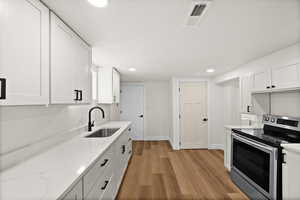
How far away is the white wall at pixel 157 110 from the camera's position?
578cm

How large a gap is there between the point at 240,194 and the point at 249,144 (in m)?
0.80

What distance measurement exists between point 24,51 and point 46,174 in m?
0.84

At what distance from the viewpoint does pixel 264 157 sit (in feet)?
6.47

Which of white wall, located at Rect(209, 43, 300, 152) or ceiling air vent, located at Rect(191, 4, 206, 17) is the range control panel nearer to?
white wall, located at Rect(209, 43, 300, 152)

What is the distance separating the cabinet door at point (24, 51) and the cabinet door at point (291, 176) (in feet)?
7.98

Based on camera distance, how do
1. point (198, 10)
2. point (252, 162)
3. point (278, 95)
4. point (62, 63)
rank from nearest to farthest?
point (198, 10)
point (62, 63)
point (252, 162)
point (278, 95)

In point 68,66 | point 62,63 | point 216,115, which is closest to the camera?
point 62,63

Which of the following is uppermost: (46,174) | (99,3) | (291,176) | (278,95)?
(99,3)

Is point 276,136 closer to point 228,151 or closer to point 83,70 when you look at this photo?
point 228,151

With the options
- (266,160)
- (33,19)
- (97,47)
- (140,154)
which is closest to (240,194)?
(266,160)

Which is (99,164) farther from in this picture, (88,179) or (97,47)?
(97,47)

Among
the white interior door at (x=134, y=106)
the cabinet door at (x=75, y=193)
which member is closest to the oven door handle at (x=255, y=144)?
the cabinet door at (x=75, y=193)

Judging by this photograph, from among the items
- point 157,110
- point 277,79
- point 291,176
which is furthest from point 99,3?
point 157,110

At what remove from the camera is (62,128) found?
1.96m
